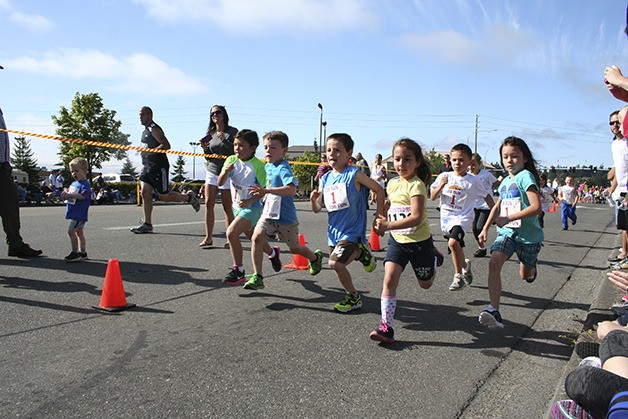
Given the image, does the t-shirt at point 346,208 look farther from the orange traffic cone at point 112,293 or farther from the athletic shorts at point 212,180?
the athletic shorts at point 212,180

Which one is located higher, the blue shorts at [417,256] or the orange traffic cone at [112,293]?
the blue shorts at [417,256]

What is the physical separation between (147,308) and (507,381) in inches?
117

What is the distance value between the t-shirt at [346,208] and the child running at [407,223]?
0.33 meters

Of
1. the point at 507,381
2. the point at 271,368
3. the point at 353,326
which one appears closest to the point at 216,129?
the point at 353,326

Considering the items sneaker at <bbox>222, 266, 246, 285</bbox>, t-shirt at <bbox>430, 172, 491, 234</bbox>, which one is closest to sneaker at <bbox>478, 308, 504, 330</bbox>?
t-shirt at <bbox>430, 172, 491, 234</bbox>

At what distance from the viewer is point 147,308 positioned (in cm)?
441

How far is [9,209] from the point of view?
6.37m

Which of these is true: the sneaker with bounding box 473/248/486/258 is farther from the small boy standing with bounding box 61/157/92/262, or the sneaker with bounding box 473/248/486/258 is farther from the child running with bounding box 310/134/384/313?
the small boy standing with bounding box 61/157/92/262

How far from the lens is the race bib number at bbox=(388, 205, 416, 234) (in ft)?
13.4

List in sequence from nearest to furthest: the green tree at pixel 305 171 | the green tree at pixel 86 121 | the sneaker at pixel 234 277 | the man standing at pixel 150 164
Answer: the sneaker at pixel 234 277, the man standing at pixel 150 164, the green tree at pixel 86 121, the green tree at pixel 305 171

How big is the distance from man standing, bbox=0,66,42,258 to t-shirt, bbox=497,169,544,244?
224 inches

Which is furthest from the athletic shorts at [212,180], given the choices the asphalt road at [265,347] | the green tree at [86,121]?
the green tree at [86,121]

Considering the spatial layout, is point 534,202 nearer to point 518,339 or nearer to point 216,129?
point 518,339

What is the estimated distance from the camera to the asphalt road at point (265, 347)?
2701mm
